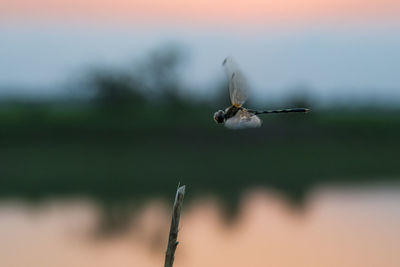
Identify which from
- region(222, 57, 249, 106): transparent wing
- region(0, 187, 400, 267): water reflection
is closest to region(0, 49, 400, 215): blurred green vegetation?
region(0, 187, 400, 267): water reflection

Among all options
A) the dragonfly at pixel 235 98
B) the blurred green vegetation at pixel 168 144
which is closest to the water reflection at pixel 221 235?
the blurred green vegetation at pixel 168 144

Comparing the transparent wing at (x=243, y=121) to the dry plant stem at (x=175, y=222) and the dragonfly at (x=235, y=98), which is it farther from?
the dry plant stem at (x=175, y=222)

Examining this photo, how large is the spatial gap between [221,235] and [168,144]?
9.84m

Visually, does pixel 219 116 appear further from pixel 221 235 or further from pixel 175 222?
pixel 221 235

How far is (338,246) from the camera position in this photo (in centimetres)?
1142

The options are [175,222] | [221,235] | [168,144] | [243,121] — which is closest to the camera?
[175,222]

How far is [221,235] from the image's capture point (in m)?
12.3

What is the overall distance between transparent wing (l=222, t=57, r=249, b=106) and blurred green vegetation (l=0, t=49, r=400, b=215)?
13.6m

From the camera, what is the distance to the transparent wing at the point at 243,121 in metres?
3.31

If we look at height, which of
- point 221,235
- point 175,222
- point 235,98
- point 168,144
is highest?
point 168,144

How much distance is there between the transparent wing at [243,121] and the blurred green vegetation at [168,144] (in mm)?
13597

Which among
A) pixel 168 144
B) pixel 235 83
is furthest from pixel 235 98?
pixel 168 144

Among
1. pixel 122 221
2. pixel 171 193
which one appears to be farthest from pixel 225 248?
pixel 171 193

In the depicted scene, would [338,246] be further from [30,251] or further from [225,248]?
[30,251]
